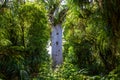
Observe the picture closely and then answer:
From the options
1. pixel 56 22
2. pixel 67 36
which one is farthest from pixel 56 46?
pixel 67 36

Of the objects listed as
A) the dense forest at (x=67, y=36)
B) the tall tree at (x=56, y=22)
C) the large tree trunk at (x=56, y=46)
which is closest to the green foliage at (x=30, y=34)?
the dense forest at (x=67, y=36)

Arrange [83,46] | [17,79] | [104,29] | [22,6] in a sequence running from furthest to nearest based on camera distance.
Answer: [83,46] < [22,6] < [17,79] < [104,29]

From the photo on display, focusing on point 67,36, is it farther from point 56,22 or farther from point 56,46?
point 56,46

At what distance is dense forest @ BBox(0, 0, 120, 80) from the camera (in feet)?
18.2

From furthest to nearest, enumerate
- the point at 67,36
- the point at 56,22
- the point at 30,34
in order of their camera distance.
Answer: the point at 56,22 < the point at 67,36 < the point at 30,34

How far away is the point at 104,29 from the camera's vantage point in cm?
552

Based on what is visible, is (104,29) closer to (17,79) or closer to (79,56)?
(17,79)

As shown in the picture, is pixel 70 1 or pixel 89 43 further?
pixel 89 43

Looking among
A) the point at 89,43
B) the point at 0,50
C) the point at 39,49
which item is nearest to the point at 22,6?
the point at 39,49

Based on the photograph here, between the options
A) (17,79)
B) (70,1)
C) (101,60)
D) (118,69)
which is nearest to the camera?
(118,69)

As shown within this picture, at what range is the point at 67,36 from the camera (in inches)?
369

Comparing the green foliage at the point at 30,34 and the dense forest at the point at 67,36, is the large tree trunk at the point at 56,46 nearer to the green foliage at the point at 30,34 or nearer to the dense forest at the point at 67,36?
the dense forest at the point at 67,36

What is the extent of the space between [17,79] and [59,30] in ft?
20.6

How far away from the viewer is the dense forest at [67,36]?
555cm
